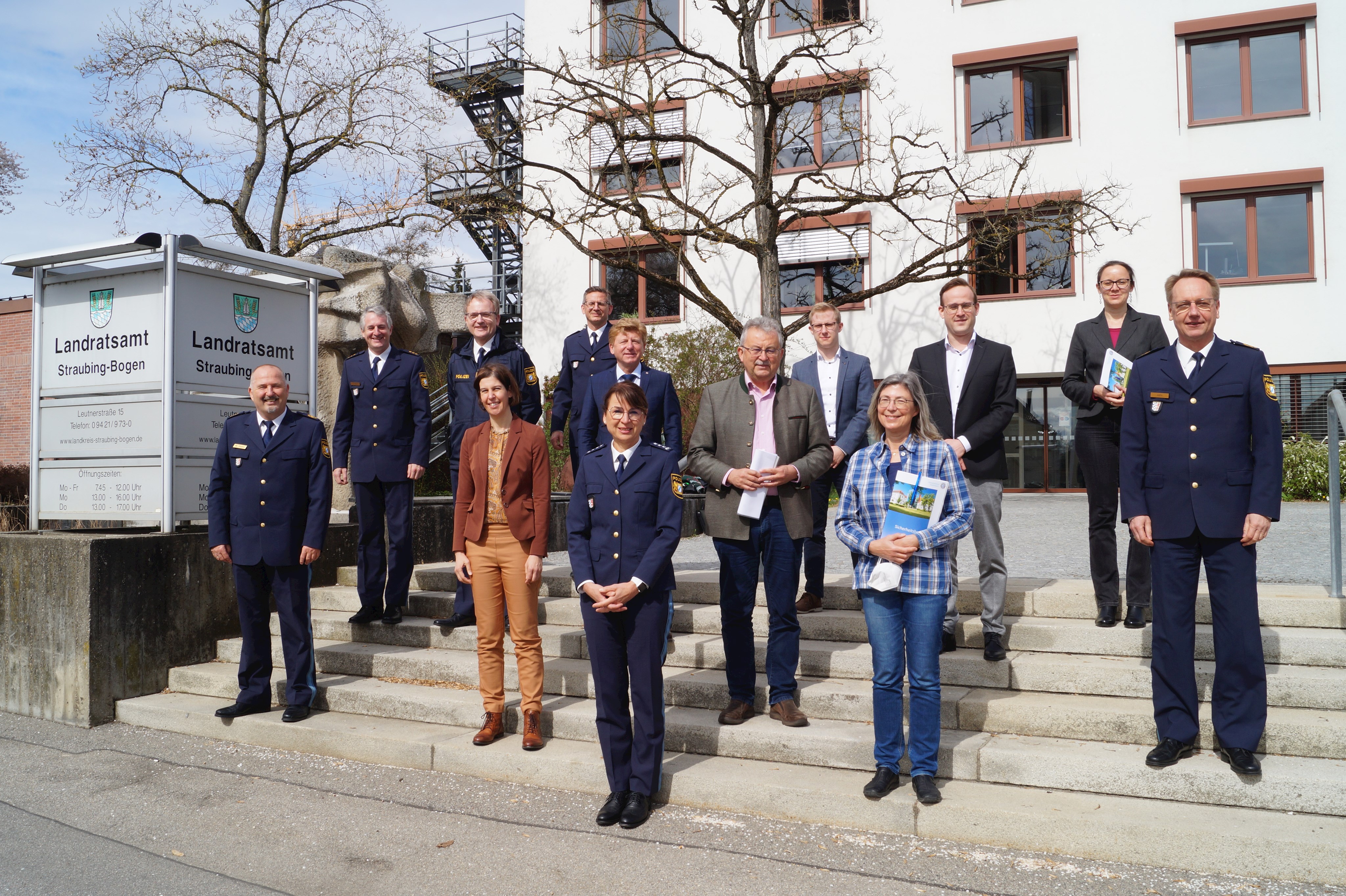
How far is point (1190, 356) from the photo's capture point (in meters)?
4.51

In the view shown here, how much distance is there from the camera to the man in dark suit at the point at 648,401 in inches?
247

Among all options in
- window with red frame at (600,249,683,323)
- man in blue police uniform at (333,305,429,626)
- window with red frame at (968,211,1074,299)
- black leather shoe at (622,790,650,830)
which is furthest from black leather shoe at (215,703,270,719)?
window with red frame at (600,249,683,323)

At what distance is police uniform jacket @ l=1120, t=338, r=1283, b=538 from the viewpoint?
427 cm

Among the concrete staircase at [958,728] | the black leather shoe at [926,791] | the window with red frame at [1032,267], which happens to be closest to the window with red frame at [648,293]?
the window with red frame at [1032,267]

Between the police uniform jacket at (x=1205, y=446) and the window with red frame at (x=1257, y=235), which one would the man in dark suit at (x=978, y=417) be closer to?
the police uniform jacket at (x=1205, y=446)

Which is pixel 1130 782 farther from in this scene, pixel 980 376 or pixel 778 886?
pixel 980 376

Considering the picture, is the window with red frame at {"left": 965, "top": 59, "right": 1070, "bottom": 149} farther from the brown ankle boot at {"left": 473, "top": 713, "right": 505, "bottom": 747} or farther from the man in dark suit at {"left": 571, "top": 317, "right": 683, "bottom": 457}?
the brown ankle boot at {"left": 473, "top": 713, "right": 505, "bottom": 747}

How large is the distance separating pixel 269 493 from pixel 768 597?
128 inches

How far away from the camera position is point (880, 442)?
15.1ft

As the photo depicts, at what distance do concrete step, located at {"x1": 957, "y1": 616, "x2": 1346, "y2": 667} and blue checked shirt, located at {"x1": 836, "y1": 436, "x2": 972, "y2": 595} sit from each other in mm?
1345

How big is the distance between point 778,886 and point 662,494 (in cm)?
181

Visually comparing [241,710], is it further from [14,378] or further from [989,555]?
[14,378]

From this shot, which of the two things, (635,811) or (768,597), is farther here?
(768,597)

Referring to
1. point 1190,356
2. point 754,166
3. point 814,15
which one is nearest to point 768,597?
point 1190,356
